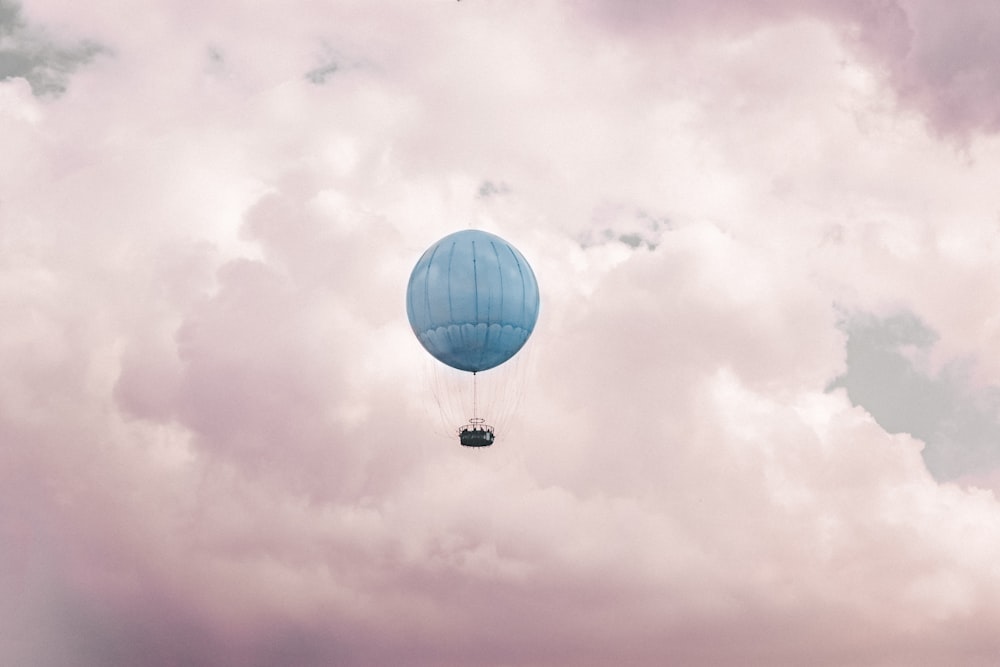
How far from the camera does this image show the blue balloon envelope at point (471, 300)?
98.8 m

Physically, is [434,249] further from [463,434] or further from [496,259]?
[463,434]

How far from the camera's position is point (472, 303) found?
3883 inches

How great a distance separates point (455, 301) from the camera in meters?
98.7

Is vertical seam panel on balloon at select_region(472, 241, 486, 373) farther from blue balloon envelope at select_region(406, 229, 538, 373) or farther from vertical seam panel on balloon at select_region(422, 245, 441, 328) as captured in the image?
vertical seam panel on balloon at select_region(422, 245, 441, 328)

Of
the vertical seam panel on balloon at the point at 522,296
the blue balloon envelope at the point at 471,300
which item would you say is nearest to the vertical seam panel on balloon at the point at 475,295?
the blue balloon envelope at the point at 471,300

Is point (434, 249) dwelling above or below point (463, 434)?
above

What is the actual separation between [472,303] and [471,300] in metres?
0.21

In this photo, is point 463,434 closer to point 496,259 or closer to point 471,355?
point 471,355

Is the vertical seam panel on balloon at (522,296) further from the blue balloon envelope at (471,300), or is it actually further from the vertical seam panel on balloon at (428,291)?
the vertical seam panel on balloon at (428,291)

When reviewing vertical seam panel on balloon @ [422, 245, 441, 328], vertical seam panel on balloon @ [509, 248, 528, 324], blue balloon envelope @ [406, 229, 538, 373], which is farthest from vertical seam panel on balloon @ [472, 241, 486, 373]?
vertical seam panel on balloon @ [509, 248, 528, 324]

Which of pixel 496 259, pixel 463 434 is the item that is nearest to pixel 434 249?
pixel 496 259

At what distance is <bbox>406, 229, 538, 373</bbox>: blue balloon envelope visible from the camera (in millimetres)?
98750

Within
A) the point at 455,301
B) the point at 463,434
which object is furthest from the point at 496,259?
the point at 463,434

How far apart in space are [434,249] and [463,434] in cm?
1232
